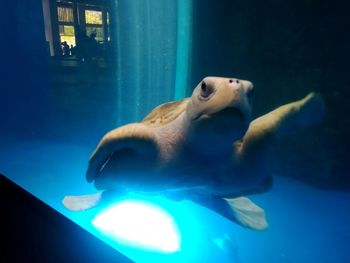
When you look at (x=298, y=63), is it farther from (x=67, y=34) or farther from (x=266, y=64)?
(x=67, y=34)

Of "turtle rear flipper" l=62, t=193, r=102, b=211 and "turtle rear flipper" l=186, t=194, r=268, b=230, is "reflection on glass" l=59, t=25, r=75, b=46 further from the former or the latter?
"turtle rear flipper" l=186, t=194, r=268, b=230

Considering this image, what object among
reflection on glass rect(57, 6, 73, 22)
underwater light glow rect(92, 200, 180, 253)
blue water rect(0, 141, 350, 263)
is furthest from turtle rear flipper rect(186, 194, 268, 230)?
reflection on glass rect(57, 6, 73, 22)

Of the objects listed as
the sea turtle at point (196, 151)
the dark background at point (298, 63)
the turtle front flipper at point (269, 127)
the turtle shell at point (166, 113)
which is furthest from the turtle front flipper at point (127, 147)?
the dark background at point (298, 63)

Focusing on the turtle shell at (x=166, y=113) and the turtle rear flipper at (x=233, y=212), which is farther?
the turtle rear flipper at (x=233, y=212)

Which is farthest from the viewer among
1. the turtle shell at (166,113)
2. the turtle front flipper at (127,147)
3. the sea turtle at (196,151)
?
the turtle shell at (166,113)

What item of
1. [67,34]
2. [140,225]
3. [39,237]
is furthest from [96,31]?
[39,237]

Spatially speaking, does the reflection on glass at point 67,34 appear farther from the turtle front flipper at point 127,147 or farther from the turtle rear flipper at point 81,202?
the turtle front flipper at point 127,147

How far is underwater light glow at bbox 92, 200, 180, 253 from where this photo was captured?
72.6 inches

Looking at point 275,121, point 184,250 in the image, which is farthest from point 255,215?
point 275,121

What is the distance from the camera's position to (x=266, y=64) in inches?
147

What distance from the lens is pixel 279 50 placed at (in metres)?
3.62

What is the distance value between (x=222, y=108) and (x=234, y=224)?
1.41m

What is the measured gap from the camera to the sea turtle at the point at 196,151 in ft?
4.37

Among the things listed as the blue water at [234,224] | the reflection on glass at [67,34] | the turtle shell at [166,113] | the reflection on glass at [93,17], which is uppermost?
the reflection on glass at [93,17]
